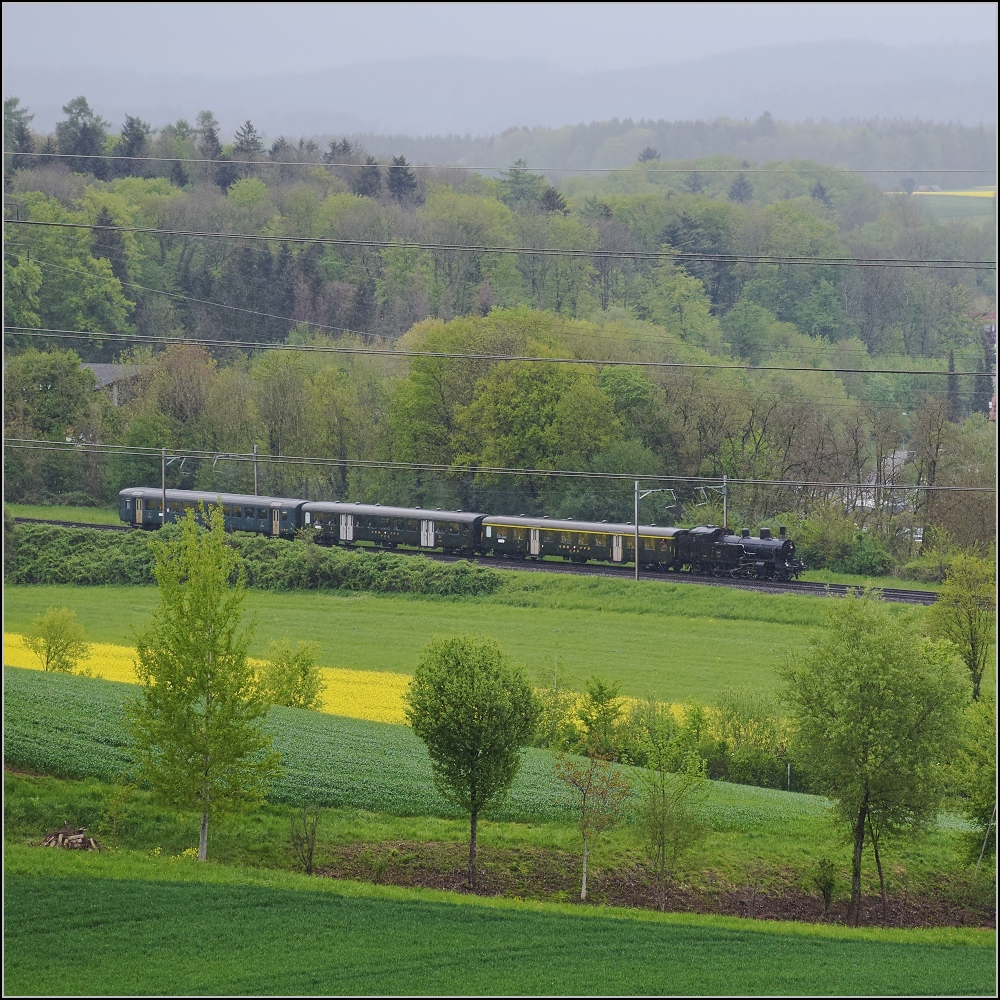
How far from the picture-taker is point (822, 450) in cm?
1655

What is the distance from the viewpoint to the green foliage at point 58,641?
17.1 metres

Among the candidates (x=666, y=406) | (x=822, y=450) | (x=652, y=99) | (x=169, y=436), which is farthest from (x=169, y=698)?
(x=652, y=99)

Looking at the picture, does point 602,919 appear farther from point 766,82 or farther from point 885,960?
point 766,82

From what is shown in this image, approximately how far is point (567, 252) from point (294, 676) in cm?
714

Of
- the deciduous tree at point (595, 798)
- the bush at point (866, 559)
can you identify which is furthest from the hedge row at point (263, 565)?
the bush at point (866, 559)

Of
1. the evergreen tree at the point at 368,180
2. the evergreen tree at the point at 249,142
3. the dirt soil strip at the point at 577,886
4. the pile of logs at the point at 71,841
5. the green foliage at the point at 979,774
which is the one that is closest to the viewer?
the pile of logs at the point at 71,841

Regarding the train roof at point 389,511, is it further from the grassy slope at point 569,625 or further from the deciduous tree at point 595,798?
the deciduous tree at point 595,798

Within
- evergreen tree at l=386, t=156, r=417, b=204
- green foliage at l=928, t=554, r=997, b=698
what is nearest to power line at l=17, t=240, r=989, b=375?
evergreen tree at l=386, t=156, r=417, b=204

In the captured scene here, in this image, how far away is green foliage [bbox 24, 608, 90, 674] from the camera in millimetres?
17109

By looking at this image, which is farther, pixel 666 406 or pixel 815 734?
pixel 666 406

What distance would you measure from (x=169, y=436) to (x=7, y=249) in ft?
11.6

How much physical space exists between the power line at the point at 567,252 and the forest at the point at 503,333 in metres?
0.04

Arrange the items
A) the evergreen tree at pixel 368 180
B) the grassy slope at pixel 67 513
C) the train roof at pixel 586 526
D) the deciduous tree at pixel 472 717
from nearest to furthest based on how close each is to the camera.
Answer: the deciduous tree at pixel 472 717 < the train roof at pixel 586 526 < the evergreen tree at pixel 368 180 < the grassy slope at pixel 67 513

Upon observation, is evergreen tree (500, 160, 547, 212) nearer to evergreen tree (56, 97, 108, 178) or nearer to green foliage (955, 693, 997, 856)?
evergreen tree (56, 97, 108, 178)
